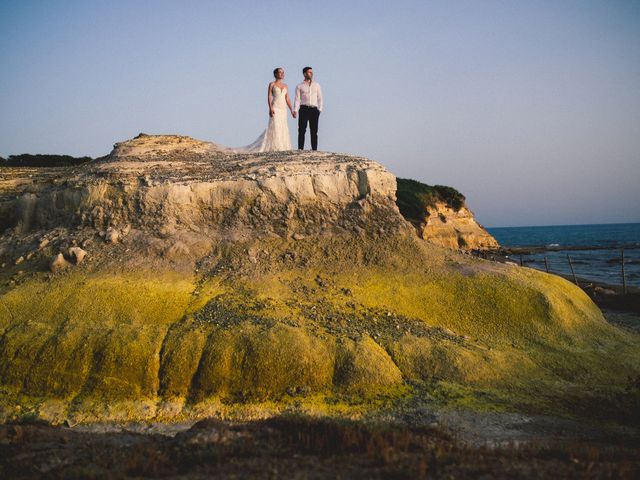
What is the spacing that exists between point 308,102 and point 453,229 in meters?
39.5

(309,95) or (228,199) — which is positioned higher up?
(309,95)

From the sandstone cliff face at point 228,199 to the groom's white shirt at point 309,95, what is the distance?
121 inches

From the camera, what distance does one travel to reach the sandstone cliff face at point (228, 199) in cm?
1538

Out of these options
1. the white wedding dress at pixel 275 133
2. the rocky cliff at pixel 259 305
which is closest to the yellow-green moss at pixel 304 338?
the rocky cliff at pixel 259 305

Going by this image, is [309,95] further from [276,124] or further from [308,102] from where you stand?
[276,124]

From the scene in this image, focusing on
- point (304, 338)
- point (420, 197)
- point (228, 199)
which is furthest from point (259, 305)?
point (420, 197)

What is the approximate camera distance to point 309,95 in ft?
61.8

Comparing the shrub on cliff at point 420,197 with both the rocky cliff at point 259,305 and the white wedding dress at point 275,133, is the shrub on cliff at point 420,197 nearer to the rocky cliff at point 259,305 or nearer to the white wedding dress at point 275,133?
→ the white wedding dress at point 275,133

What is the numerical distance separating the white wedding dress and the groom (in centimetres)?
81

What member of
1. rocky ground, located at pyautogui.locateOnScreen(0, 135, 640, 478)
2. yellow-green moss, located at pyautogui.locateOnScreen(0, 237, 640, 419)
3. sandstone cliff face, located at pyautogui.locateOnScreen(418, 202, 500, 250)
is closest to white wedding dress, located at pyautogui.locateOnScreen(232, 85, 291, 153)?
rocky ground, located at pyautogui.locateOnScreen(0, 135, 640, 478)

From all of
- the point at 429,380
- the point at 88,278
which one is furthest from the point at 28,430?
the point at 429,380

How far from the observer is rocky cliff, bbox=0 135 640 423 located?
35.3ft

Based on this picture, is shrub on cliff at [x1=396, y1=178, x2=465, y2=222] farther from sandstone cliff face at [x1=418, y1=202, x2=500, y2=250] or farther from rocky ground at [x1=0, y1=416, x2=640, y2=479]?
rocky ground at [x1=0, y1=416, x2=640, y2=479]

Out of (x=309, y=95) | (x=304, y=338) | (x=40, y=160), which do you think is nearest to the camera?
(x=304, y=338)
